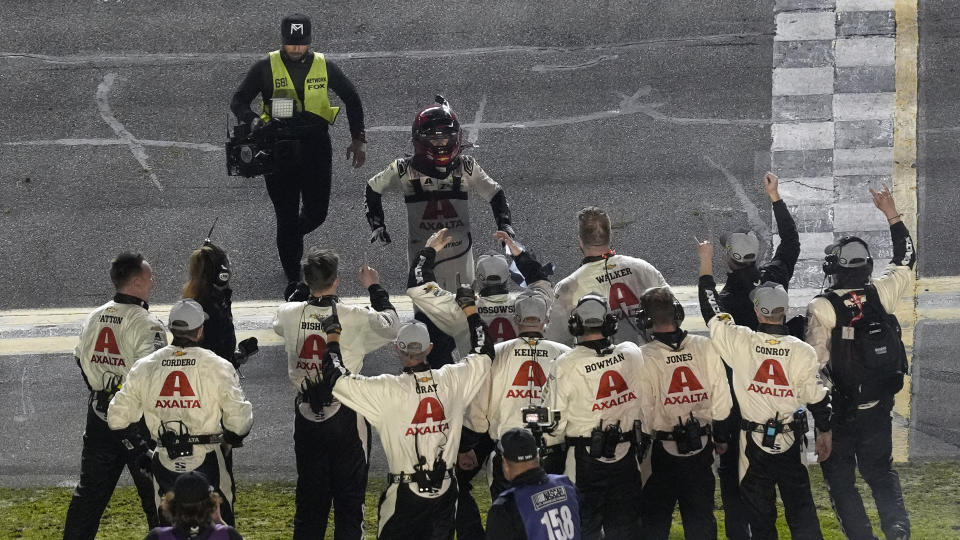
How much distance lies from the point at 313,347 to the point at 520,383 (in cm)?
161

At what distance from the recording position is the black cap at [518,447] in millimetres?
7965

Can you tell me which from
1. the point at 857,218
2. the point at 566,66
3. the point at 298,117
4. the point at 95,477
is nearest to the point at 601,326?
the point at 95,477

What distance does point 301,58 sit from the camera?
13.8 m

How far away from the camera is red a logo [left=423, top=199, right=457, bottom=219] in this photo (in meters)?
12.8

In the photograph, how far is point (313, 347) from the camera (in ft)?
33.3

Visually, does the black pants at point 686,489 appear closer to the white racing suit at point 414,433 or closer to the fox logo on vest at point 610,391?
the fox logo on vest at point 610,391

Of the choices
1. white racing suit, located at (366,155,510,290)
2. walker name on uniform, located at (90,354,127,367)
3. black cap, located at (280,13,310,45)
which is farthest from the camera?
black cap, located at (280,13,310,45)

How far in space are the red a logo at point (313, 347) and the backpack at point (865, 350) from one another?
378 cm

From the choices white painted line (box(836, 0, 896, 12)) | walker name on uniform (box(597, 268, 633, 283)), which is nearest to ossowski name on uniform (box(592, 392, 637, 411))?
walker name on uniform (box(597, 268, 633, 283))

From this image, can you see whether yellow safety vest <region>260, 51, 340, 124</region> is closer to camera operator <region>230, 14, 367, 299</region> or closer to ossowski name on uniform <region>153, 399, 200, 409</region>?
camera operator <region>230, 14, 367, 299</region>

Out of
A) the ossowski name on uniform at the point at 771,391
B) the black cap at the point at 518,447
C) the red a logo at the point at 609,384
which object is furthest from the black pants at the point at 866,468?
the black cap at the point at 518,447

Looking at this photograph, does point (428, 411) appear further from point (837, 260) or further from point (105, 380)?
point (837, 260)

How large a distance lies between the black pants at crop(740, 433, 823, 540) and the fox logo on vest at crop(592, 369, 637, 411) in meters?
1.10

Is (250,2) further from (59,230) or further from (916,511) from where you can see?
(916,511)
